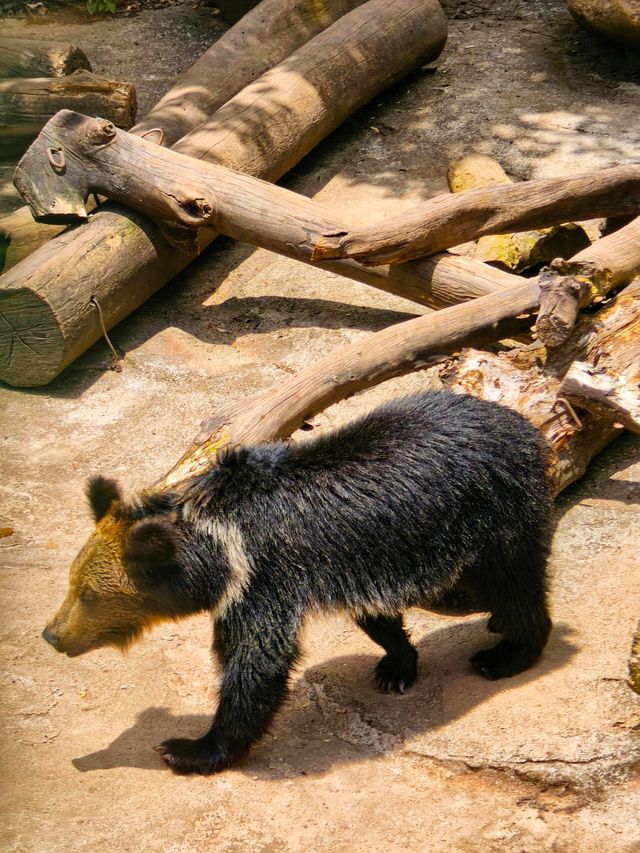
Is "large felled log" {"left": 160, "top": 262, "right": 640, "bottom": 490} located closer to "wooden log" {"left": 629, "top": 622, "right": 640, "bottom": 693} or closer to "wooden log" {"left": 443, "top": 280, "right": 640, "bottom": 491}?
"wooden log" {"left": 443, "top": 280, "right": 640, "bottom": 491}

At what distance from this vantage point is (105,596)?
4.35 metres

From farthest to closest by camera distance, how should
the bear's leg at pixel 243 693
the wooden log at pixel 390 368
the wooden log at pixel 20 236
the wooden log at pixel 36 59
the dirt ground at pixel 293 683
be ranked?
1. the wooden log at pixel 36 59
2. the wooden log at pixel 20 236
3. the wooden log at pixel 390 368
4. the bear's leg at pixel 243 693
5. the dirt ground at pixel 293 683

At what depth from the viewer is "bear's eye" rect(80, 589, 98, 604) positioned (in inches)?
171

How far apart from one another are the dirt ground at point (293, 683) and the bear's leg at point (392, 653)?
0.08 meters

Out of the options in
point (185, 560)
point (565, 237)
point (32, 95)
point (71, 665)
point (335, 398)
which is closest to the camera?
point (185, 560)

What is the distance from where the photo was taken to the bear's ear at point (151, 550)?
412cm

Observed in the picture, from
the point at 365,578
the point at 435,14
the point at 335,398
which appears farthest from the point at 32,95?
the point at 365,578

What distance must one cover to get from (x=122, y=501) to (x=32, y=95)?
6.07 metres

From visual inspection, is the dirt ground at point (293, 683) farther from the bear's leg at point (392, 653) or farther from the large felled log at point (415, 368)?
the large felled log at point (415, 368)

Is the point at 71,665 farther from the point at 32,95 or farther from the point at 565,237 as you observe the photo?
the point at 32,95

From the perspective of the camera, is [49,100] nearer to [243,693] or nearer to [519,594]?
[243,693]

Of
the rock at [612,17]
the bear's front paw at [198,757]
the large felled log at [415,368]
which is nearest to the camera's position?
the bear's front paw at [198,757]

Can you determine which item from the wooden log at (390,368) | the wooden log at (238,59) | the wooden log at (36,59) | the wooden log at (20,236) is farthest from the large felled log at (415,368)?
the wooden log at (36,59)

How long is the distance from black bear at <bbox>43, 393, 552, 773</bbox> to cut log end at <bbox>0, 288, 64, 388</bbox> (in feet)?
Result: 9.81
